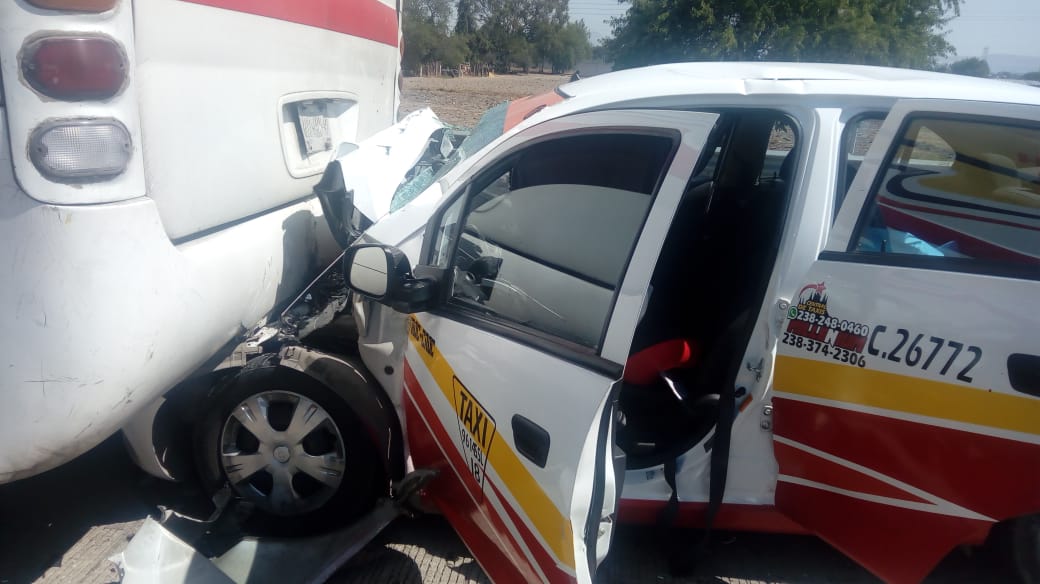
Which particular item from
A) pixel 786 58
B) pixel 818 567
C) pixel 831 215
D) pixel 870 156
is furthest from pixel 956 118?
pixel 786 58

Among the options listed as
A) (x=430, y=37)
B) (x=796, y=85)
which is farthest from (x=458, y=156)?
(x=430, y=37)

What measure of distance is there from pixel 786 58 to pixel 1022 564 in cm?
2686

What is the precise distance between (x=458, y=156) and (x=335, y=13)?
1027 mm

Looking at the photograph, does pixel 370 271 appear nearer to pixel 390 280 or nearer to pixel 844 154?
pixel 390 280

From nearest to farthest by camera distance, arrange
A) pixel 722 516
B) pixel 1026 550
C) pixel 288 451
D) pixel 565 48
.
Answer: pixel 1026 550 < pixel 722 516 < pixel 288 451 < pixel 565 48

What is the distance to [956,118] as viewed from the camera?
2.08m

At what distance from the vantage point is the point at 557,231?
7.93 feet

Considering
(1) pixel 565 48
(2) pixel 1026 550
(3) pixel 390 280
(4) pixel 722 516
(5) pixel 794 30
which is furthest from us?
(1) pixel 565 48

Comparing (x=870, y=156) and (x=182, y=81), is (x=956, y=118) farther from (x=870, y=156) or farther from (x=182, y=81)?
(x=182, y=81)

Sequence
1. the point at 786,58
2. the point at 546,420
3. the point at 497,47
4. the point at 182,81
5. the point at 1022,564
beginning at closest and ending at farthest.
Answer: the point at 546,420 < the point at 1022,564 < the point at 182,81 < the point at 786,58 < the point at 497,47

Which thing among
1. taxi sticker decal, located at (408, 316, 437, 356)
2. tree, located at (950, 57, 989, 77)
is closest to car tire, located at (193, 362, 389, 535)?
taxi sticker decal, located at (408, 316, 437, 356)

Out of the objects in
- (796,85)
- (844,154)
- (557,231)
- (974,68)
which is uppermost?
(974,68)

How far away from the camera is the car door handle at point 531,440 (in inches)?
77.9


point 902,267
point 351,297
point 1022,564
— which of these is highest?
point 902,267
